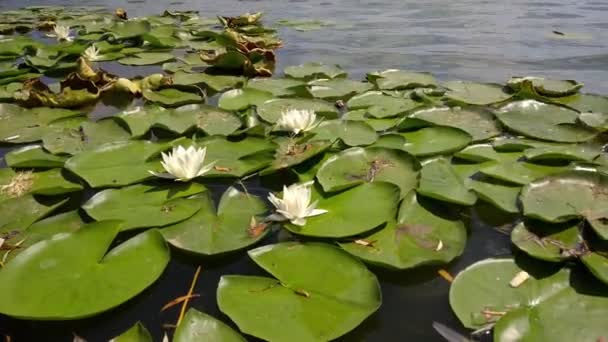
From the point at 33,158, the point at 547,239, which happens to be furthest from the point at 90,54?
the point at 547,239

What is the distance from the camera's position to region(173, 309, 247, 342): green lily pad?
101 cm

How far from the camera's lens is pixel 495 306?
1.12 metres

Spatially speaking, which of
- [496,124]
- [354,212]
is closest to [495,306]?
[354,212]

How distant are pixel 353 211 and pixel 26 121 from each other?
1.92 m

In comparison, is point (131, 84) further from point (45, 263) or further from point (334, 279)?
point (334, 279)

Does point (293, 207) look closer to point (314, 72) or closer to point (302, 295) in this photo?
point (302, 295)

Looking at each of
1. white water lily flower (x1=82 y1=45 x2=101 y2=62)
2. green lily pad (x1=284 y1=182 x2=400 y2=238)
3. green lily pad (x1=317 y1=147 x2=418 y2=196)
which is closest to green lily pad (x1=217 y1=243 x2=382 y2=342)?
green lily pad (x1=284 y1=182 x2=400 y2=238)

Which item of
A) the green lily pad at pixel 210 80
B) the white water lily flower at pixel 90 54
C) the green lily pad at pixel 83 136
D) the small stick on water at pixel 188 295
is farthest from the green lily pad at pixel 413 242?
the white water lily flower at pixel 90 54

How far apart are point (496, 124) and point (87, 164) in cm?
180

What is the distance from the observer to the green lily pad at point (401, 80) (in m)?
2.78

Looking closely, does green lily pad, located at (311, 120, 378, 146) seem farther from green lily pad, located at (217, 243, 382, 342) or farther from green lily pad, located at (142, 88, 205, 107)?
green lily pad, located at (142, 88, 205, 107)

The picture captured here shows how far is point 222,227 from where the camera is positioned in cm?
145

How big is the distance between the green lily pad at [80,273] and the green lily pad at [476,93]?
6.07ft

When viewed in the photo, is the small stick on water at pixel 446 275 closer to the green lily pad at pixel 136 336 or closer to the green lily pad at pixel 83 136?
the green lily pad at pixel 136 336
